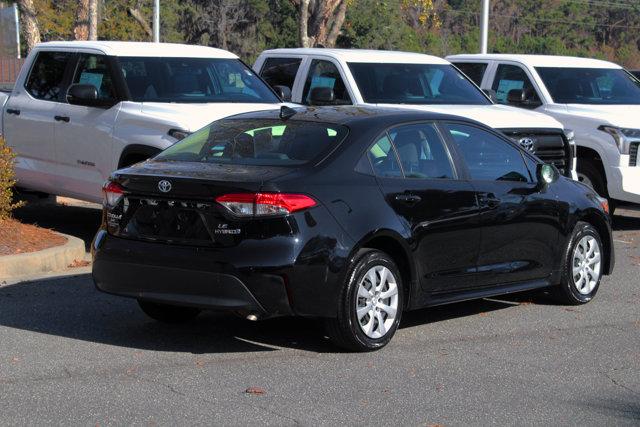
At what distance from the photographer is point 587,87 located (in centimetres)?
1492

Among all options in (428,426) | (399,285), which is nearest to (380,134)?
(399,285)

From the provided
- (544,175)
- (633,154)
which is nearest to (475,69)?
(633,154)

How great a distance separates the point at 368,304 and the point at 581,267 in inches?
104

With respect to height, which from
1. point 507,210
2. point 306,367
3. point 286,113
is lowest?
point 306,367

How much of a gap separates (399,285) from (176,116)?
4.04 meters

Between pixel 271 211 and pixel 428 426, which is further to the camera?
pixel 271 211

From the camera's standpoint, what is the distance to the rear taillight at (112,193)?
748 centimetres

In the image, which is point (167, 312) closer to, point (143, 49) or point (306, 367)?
point (306, 367)

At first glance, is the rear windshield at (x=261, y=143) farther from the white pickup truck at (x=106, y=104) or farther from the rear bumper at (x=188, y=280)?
the white pickup truck at (x=106, y=104)

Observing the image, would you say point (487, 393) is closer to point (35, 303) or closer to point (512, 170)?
point (512, 170)

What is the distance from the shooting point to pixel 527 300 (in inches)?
374

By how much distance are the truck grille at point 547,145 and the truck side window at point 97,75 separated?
4250mm

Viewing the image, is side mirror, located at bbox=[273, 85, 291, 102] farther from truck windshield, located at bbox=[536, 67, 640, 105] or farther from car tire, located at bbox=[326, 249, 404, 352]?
car tire, located at bbox=[326, 249, 404, 352]

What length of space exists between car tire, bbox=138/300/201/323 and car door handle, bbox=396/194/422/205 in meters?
1.69
